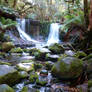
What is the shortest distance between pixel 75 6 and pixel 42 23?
6064mm

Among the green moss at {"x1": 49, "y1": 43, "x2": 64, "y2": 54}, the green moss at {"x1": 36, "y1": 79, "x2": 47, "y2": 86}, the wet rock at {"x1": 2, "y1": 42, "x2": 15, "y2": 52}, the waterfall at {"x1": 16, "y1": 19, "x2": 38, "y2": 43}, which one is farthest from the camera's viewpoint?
the waterfall at {"x1": 16, "y1": 19, "x2": 38, "y2": 43}

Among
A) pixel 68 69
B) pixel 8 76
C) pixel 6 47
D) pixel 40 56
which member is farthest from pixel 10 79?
pixel 6 47

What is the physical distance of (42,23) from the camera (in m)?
14.1

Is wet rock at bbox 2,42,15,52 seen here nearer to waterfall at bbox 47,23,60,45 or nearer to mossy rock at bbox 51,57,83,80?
mossy rock at bbox 51,57,83,80

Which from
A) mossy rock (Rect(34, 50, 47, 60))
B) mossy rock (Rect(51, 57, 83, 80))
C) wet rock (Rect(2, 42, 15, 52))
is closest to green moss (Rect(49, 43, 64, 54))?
mossy rock (Rect(34, 50, 47, 60))

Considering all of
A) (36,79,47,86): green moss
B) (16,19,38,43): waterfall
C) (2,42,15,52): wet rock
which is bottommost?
(36,79,47,86): green moss

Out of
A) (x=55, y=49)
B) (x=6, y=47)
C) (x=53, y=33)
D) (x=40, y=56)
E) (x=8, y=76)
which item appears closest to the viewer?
(x=8, y=76)

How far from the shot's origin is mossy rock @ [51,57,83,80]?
12.5 feet

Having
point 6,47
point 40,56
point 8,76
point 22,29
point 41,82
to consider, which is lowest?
point 40,56

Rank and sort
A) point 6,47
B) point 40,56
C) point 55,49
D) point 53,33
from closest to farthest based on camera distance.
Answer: point 40,56
point 55,49
point 6,47
point 53,33

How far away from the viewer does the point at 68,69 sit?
3.79m

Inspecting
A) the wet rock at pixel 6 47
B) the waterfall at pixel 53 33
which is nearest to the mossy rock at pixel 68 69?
the wet rock at pixel 6 47

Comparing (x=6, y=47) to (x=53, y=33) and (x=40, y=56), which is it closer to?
(x=40, y=56)

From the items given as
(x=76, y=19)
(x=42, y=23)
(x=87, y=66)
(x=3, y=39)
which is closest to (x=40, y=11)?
(x=42, y=23)
